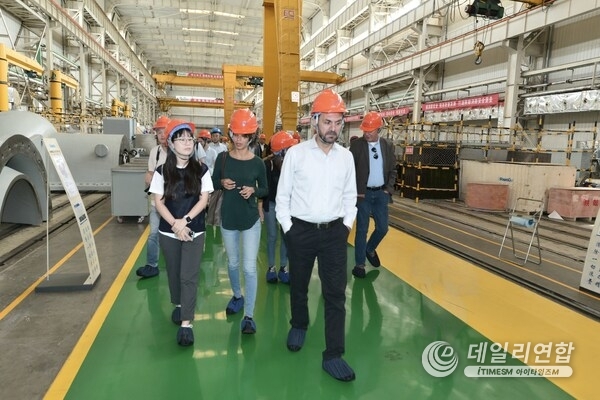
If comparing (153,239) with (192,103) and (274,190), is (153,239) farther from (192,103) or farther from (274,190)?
(192,103)

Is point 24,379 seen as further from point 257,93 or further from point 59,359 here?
point 257,93

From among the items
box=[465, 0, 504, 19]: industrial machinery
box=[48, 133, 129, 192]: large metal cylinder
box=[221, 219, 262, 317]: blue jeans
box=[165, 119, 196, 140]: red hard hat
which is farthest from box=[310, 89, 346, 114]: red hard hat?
box=[465, 0, 504, 19]: industrial machinery

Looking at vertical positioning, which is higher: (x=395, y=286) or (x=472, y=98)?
(x=472, y=98)

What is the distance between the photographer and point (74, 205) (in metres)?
3.95

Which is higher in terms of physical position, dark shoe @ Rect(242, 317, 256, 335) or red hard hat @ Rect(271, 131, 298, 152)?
red hard hat @ Rect(271, 131, 298, 152)

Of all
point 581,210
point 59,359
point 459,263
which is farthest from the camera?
point 581,210

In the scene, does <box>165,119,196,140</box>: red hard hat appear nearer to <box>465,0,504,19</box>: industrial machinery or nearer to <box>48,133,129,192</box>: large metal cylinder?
<box>48,133,129,192</box>: large metal cylinder

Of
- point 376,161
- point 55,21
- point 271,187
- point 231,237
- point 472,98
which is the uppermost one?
point 55,21

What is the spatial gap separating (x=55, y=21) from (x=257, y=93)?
3392 cm

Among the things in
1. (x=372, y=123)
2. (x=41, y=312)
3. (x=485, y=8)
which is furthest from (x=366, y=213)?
(x=485, y=8)

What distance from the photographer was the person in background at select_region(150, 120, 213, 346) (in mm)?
2980

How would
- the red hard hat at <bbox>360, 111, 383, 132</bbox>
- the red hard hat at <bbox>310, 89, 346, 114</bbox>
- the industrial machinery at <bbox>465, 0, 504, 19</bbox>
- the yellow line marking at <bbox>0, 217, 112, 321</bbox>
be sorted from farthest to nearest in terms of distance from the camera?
the industrial machinery at <bbox>465, 0, 504, 19</bbox>
the red hard hat at <bbox>360, 111, 383, 132</bbox>
the yellow line marking at <bbox>0, 217, 112, 321</bbox>
the red hard hat at <bbox>310, 89, 346, 114</bbox>

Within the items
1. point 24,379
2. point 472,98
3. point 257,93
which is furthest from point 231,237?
point 257,93

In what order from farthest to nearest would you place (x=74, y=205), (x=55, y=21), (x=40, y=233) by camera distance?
(x=55, y=21) < (x=40, y=233) < (x=74, y=205)
